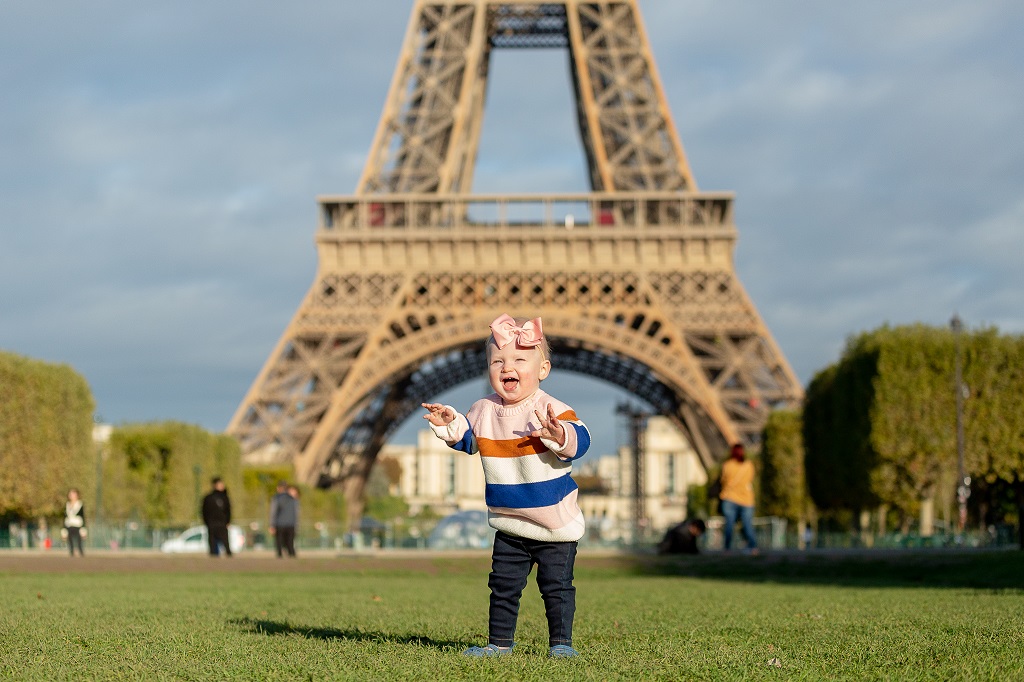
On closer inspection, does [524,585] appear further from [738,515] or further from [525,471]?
[738,515]

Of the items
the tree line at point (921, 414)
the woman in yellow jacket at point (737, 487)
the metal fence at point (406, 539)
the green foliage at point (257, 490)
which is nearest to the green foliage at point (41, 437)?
the metal fence at point (406, 539)

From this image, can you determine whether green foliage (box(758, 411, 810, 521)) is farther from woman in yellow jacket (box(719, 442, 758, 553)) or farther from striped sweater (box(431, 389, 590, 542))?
striped sweater (box(431, 389, 590, 542))

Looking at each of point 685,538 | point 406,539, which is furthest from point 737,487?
point 406,539

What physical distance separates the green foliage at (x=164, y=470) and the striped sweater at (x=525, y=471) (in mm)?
33660

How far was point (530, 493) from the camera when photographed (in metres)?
5.80

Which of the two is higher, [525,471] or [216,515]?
[525,471]

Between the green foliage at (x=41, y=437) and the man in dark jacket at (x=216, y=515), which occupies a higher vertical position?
the green foliage at (x=41, y=437)

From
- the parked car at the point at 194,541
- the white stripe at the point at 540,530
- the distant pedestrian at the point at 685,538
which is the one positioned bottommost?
the parked car at the point at 194,541

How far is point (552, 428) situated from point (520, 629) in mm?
2476

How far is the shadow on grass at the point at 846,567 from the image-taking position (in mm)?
14275

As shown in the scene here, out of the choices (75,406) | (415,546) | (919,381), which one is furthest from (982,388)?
(75,406)

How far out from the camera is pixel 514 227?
41875 mm

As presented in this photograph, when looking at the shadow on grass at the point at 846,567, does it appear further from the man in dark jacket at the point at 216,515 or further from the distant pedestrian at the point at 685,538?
the man in dark jacket at the point at 216,515

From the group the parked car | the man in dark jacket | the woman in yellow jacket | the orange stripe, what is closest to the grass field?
the orange stripe
